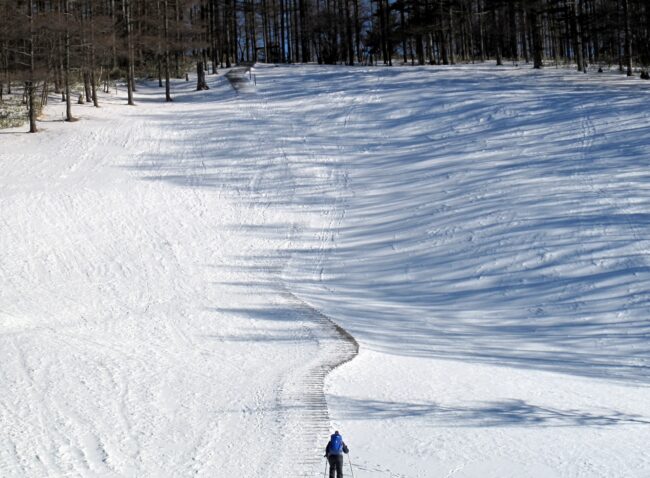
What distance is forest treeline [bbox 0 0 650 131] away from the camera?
34250 millimetres

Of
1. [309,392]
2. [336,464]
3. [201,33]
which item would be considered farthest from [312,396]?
[201,33]

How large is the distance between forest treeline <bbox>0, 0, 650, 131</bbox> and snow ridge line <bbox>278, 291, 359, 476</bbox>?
2210 centimetres

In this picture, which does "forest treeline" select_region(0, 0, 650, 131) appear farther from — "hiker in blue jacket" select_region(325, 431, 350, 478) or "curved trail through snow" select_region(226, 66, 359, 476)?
"hiker in blue jacket" select_region(325, 431, 350, 478)

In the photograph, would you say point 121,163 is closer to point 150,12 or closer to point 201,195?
point 201,195

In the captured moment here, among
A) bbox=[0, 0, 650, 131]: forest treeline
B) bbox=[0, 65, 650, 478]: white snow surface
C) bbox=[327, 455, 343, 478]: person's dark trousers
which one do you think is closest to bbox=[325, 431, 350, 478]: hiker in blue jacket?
bbox=[327, 455, 343, 478]: person's dark trousers

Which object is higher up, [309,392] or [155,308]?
[155,308]

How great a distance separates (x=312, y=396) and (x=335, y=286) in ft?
26.3

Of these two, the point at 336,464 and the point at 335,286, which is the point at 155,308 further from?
the point at 336,464

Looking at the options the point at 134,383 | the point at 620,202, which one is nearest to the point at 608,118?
the point at 620,202

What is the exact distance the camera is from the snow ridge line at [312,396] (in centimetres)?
1095

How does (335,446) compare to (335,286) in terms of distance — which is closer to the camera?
(335,446)

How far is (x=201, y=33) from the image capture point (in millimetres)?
46688

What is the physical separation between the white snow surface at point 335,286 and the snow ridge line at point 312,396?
0.07 metres

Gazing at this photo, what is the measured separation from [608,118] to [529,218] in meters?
11.1
